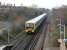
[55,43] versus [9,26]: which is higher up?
[9,26]

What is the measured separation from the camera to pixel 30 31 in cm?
2031

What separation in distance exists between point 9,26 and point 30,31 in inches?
161

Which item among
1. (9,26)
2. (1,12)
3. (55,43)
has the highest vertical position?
(1,12)

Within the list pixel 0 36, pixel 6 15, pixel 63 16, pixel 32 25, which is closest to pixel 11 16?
pixel 6 15

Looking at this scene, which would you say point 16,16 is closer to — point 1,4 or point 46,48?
point 1,4

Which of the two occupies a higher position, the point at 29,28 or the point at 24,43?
the point at 29,28

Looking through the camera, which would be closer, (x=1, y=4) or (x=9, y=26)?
(x=9, y=26)

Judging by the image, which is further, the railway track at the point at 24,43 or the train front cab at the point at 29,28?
the train front cab at the point at 29,28

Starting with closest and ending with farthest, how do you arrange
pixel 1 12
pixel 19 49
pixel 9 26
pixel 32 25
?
pixel 19 49 < pixel 1 12 < pixel 9 26 < pixel 32 25

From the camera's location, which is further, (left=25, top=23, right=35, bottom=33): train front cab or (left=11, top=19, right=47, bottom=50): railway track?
(left=25, top=23, right=35, bottom=33): train front cab

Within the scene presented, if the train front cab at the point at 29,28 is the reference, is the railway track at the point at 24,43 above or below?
below

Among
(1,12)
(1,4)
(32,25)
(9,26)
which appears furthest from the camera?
(32,25)

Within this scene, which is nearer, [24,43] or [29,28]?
[24,43]

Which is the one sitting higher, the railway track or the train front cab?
the train front cab
